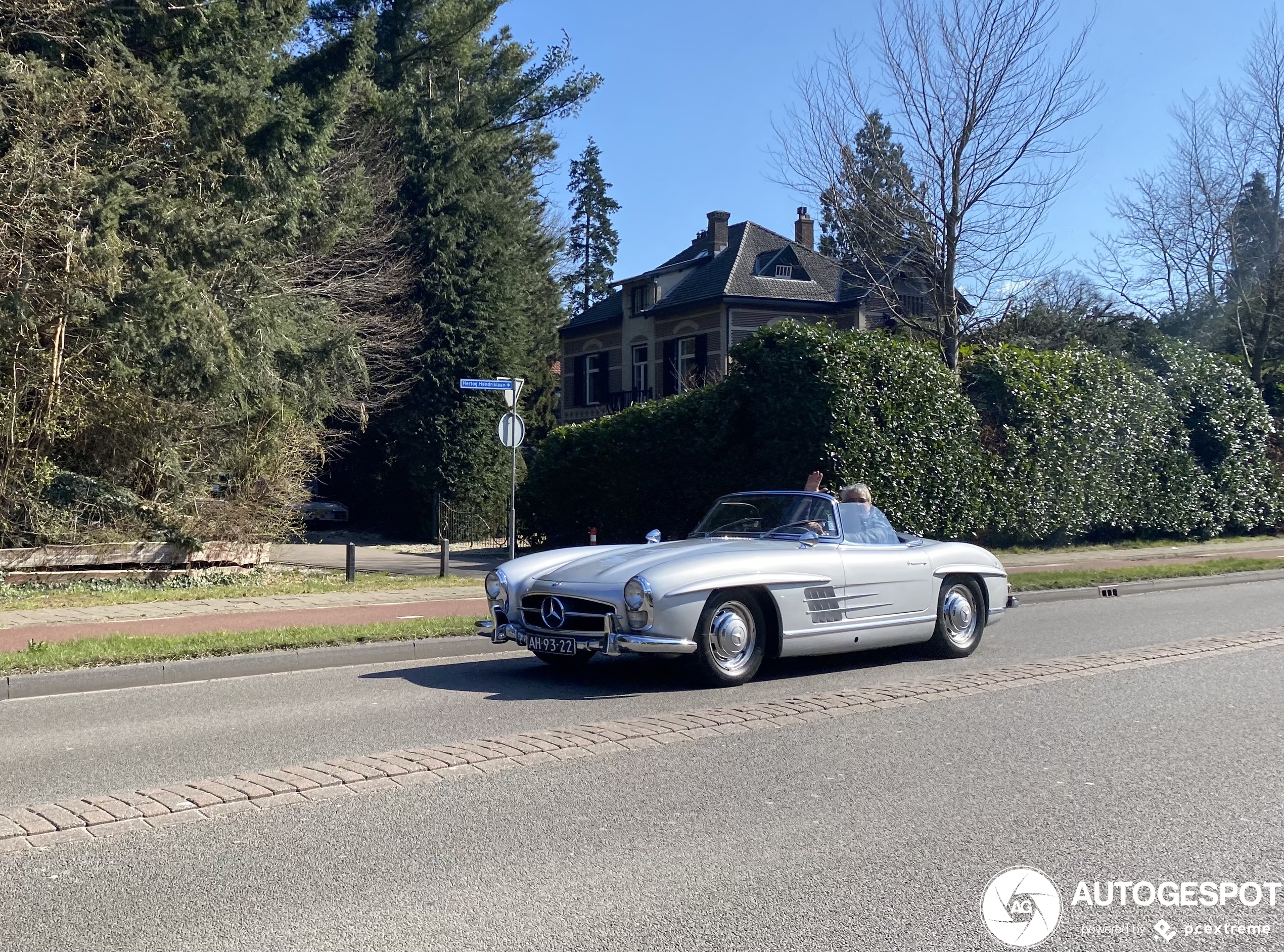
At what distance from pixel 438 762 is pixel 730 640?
2776mm

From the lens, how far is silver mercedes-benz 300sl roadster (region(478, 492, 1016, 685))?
26.0 ft

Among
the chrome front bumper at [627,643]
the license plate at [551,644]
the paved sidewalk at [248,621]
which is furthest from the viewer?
the paved sidewalk at [248,621]

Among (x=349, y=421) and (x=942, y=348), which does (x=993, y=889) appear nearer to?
(x=942, y=348)

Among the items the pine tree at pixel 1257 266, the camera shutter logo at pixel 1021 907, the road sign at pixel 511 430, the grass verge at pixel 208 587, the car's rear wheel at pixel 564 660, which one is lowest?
the camera shutter logo at pixel 1021 907

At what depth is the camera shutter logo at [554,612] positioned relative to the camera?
821 centimetres

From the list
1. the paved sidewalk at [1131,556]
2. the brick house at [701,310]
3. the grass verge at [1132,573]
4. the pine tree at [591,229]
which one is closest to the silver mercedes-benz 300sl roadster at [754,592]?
the grass verge at [1132,573]

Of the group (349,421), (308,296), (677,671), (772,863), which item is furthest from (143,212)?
(349,421)

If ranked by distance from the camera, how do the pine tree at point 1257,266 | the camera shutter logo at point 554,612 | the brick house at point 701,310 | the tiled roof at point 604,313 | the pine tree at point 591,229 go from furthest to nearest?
1. the pine tree at point 591,229
2. the tiled roof at point 604,313
3. the brick house at point 701,310
4. the pine tree at point 1257,266
5. the camera shutter logo at point 554,612

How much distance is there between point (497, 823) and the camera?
16.5 feet

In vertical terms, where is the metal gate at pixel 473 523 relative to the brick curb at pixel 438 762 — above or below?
above

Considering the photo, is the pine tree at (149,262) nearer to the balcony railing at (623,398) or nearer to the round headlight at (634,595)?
the round headlight at (634,595)

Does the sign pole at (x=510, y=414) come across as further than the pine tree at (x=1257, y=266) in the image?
No

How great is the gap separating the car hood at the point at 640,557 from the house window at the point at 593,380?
118 ft

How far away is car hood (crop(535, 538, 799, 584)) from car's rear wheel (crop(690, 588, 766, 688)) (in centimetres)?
37
